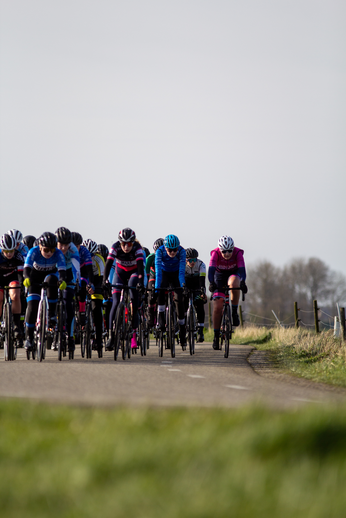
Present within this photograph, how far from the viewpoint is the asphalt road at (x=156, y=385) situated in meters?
6.44

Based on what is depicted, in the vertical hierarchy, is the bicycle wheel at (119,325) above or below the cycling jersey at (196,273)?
below

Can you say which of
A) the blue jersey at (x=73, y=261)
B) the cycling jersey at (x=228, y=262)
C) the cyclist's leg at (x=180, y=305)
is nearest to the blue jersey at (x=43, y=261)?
the blue jersey at (x=73, y=261)

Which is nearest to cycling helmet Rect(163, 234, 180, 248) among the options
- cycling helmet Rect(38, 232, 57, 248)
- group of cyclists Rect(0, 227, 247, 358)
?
group of cyclists Rect(0, 227, 247, 358)

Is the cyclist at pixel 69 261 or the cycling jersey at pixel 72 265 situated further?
the cycling jersey at pixel 72 265

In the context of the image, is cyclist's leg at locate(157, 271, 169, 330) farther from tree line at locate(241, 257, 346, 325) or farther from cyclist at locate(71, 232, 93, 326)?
tree line at locate(241, 257, 346, 325)

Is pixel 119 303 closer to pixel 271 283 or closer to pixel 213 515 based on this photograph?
pixel 213 515

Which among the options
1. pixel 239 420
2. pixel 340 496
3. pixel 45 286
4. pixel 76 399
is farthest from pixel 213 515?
pixel 45 286

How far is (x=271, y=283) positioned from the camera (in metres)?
112

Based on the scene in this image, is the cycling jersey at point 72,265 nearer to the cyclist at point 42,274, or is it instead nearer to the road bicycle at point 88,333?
the cyclist at point 42,274

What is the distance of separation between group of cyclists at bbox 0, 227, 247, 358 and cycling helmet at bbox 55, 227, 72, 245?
13mm

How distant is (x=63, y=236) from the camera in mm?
13500

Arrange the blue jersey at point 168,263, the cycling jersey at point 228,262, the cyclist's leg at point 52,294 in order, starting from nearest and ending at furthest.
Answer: the cyclist's leg at point 52,294 < the blue jersey at point 168,263 < the cycling jersey at point 228,262

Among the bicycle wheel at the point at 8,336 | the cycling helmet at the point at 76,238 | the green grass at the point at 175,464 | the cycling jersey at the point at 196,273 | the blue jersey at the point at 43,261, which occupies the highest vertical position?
the cycling helmet at the point at 76,238

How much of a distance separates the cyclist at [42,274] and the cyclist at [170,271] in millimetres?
2341
